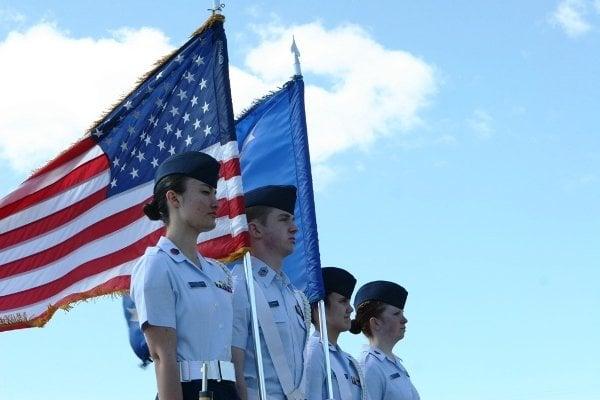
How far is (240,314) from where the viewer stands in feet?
21.6

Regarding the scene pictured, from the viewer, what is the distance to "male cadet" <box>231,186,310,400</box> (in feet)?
21.5

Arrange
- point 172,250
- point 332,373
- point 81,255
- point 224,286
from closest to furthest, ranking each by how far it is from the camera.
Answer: point 172,250 → point 224,286 → point 81,255 → point 332,373

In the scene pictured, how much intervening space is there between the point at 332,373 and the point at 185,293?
313cm

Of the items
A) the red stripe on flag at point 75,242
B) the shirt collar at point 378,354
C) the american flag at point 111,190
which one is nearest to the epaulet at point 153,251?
the american flag at point 111,190

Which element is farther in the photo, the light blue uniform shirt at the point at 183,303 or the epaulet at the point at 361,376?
the epaulet at the point at 361,376

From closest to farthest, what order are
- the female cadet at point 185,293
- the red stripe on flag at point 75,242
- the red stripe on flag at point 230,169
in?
the female cadet at point 185,293
the red stripe on flag at point 230,169
the red stripe on flag at point 75,242

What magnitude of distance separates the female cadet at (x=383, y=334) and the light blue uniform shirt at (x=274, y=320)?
2854mm

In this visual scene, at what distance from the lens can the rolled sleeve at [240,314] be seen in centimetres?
645

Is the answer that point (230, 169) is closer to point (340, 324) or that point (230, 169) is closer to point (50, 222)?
point (50, 222)

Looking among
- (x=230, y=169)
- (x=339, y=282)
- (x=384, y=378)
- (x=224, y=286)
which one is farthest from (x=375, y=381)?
(x=224, y=286)

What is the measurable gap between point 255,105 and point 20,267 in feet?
8.62

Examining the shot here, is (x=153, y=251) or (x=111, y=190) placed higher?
(x=111, y=190)

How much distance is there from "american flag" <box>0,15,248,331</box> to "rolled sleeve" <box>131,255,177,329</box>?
1.47m

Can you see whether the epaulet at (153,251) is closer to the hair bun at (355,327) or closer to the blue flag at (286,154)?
the blue flag at (286,154)
